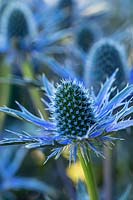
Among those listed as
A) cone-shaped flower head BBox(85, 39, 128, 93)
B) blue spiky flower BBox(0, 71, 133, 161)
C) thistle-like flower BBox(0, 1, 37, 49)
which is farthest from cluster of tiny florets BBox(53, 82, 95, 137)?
thistle-like flower BBox(0, 1, 37, 49)

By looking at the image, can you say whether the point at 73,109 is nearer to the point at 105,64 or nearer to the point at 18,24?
the point at 105,64

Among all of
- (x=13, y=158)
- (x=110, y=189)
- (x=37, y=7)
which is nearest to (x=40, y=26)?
(x=37, y=7)

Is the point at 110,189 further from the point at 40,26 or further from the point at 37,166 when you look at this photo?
the point at 40,26

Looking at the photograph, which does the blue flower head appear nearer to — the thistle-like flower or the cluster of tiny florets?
the thistle-like flower

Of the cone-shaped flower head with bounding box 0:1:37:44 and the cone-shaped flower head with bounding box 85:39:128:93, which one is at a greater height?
the cone-shaped flower head with bounding box 0:1:37:44

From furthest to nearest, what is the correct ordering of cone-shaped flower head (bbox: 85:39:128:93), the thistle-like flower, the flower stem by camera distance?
the thistle-like flower, cone-shaped flower head (bbox: 85:39:128:93), the flower stem

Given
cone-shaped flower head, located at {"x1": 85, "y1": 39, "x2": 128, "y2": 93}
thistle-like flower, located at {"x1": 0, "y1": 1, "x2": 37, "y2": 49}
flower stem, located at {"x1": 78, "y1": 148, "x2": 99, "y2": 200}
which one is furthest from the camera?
thistle-like flower, located at {"x1": 0, "y1": 1, "x2": 37, "y2": 49}

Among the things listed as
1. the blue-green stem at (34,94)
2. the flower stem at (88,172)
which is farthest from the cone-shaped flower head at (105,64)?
the flower stem at (88,172)
